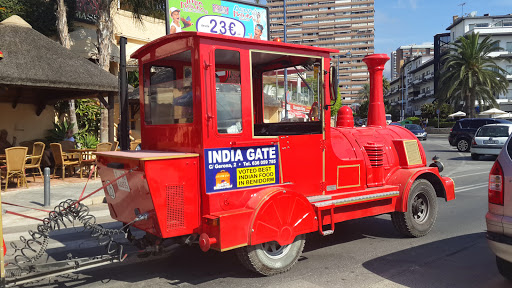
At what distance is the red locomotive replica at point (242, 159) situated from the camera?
4031 millimetres

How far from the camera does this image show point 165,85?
4820 mm

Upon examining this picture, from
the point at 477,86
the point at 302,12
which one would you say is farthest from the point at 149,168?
the point at 302,12

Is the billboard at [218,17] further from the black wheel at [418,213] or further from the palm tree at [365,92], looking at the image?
the palm tree at [365,92]

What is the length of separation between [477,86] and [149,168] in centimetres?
4539

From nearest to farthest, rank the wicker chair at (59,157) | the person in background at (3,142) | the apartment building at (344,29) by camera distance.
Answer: the wicker chair at (59,157)
the person in background at (3,142)
the apartment building at (344,29)

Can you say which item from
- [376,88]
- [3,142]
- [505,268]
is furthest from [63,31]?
[505,268]

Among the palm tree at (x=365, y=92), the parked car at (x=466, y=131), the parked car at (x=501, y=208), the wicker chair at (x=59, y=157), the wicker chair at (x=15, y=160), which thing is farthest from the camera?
the palm tree at (x=365, y=92)

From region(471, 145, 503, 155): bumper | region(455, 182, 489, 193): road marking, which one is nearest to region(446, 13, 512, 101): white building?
region(471, 145, 503, 155): bumper

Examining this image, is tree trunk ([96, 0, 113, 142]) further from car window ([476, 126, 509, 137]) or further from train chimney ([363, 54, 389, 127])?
car window ([476, 126, 509, 137])

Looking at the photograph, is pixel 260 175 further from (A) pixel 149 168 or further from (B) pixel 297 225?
(A) pixel 149 168

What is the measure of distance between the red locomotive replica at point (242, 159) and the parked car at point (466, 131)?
60.2 feet

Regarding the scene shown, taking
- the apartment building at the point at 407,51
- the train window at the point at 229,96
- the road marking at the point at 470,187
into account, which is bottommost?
the road marking at the point at 470,187

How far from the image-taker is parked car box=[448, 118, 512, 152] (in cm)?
2167

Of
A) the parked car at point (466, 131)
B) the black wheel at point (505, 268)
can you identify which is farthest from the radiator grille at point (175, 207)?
the parked car at point (466, 131)
